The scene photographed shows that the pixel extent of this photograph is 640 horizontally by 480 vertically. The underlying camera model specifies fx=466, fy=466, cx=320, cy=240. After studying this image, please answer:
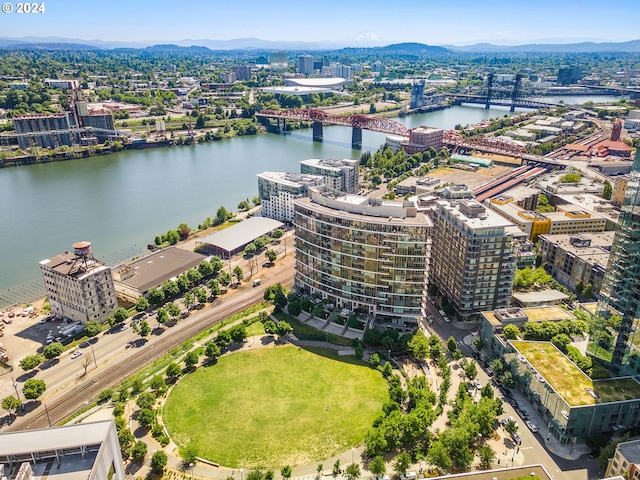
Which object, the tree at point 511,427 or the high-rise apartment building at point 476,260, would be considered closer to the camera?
the tree at point 511,427

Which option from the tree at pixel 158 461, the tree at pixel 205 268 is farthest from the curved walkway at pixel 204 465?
the tree at pixel 205 268

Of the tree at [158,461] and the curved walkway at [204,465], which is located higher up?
the tree at [158,461]

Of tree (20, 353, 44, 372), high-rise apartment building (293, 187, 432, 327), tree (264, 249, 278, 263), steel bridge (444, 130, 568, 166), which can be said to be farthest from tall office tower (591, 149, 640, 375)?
steel bridge (444, 130, 568, 166)

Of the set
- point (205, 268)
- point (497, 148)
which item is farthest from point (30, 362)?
point (497, 148)

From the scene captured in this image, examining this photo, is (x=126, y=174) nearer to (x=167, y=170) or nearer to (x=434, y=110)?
(x=167, y=170)

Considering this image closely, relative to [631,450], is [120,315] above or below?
below

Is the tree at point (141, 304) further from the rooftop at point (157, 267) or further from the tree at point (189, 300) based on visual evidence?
the tree at point (189, 300)

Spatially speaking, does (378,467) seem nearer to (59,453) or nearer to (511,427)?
(511,427)

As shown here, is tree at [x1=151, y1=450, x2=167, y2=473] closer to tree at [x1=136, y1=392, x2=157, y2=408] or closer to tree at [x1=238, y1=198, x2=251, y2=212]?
tree at [x1=136, y1=392, x2=157, y2=408]
